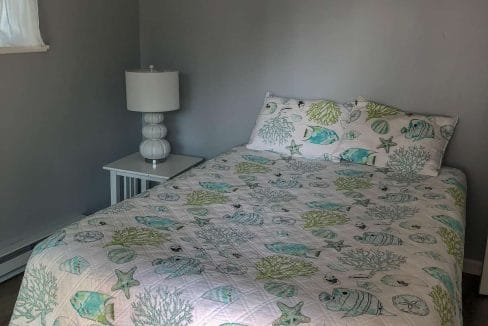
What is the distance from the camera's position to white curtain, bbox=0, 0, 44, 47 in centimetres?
250

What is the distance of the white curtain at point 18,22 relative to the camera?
250 centimetres

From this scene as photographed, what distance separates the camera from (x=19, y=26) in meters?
2.55

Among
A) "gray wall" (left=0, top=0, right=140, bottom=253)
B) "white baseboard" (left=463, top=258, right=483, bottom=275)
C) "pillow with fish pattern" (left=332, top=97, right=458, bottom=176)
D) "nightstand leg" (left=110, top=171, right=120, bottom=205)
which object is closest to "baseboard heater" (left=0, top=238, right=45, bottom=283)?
"gray wall" (left=0, top=0, right=140, bottom=253)

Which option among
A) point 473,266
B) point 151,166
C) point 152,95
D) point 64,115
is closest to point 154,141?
point 151,166

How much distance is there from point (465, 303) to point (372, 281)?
1.37 meters

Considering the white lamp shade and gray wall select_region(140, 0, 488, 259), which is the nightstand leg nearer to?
the white lamp shade

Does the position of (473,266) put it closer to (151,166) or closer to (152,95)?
(151,166)

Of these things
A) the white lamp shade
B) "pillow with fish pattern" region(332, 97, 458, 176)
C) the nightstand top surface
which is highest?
the white lamp shade

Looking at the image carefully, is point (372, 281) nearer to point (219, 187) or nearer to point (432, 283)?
point (432, 283)

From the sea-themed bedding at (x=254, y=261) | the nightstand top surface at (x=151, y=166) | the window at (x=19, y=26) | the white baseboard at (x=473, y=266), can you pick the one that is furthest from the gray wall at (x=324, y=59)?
the window at (x=19, y=26)

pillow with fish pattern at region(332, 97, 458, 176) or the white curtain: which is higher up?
the white curtain

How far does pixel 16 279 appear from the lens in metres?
2.67

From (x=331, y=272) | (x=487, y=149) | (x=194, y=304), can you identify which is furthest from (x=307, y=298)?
(x=487, y=149)

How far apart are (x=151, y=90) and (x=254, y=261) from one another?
64.1 inches
